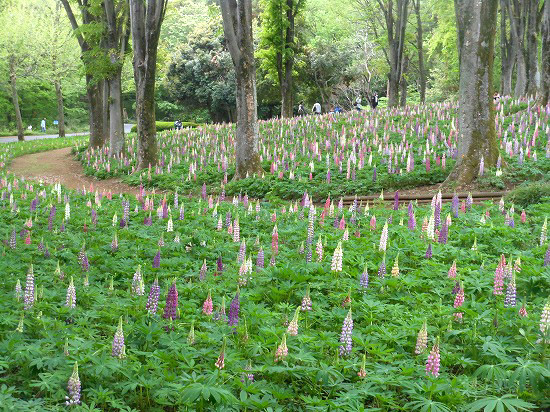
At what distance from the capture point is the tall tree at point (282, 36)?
3131 centimetres

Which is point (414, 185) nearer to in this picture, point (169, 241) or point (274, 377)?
point (169, 241)

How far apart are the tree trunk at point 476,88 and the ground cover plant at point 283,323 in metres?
4.60

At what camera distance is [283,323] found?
4699mm

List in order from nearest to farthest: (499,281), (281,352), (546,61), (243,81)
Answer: (281,352)
(499,281)
(243,81)
(546,61)

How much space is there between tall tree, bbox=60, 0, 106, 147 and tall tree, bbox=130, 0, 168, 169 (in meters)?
3.73

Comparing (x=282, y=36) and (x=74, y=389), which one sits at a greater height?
(x=282, y=36)

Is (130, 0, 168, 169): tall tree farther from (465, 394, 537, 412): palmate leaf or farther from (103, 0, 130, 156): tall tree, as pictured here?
(465, 394, 537, 412): palmate leaf

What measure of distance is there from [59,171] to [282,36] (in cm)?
1532

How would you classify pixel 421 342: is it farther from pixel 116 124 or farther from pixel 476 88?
pixel 116 124

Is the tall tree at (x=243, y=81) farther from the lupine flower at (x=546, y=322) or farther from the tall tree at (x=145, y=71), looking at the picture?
the lupine flower at (x=546, y=322)

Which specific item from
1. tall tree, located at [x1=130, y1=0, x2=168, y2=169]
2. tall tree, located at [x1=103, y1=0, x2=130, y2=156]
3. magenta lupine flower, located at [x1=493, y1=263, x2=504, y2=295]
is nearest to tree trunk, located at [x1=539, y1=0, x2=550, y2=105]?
tall tree, located at [x1=130, y1=0, x2=168, y2=169]

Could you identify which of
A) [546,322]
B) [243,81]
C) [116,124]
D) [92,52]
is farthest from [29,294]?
[92,52]

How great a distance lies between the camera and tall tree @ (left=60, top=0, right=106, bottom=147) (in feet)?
74.4

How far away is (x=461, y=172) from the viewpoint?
480 inches
